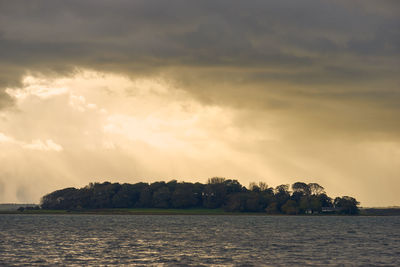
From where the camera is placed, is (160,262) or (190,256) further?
(190,256)

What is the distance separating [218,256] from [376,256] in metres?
22.7

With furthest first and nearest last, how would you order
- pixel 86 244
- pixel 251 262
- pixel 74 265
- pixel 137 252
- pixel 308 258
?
pixel 86 244 → pixel 137 252 → pixel 308 258 → pixel 251 262 → pixel 74 265

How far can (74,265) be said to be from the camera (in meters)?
60.4

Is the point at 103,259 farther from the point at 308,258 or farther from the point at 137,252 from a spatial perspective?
the point at 308,258

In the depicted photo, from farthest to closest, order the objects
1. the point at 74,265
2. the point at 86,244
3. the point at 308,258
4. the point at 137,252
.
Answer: the point at 86,244 → the point at 137,252 → the point at 308,258 → the point at 74,265

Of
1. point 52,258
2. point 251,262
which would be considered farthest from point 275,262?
point 52,258

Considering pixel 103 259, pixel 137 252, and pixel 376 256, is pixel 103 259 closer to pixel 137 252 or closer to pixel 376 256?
pixel 137 252

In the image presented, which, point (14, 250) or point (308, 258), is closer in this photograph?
point (308, 258)

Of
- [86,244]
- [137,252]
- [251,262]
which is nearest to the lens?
[251,262]

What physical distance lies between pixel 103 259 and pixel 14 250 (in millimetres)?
18635

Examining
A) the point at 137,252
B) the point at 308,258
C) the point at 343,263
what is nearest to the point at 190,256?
the point at 137,252

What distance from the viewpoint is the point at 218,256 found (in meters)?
70.9

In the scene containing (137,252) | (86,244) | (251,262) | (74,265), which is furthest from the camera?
(86,244)

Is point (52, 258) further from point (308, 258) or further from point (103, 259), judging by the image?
point (308, 258)
